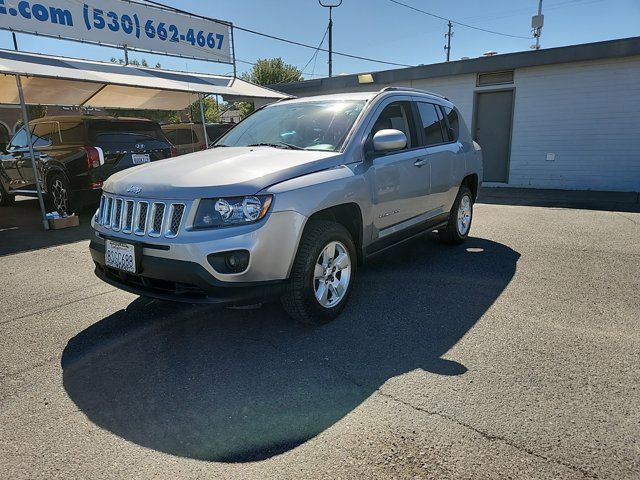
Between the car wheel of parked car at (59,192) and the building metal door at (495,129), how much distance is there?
10.6 meters

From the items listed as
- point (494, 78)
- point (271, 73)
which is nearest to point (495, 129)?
point (494, 78)

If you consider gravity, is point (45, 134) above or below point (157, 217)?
above

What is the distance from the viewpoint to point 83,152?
790cm

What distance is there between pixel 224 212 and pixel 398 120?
238cm

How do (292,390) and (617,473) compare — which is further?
(292,390)

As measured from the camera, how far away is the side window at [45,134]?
27.6 feet

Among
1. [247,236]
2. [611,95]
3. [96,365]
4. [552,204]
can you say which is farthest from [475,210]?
[96,365]

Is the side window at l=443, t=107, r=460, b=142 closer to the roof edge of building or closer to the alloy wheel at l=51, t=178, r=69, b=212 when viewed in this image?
the alloy wheel at l=51, t=178, r=69, b=212

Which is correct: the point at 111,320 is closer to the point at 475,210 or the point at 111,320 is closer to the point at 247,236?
the point at 247,236

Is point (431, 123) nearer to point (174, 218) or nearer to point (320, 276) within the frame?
point (320, 276)

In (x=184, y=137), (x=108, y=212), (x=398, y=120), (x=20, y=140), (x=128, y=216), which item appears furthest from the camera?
(x=184, y=137)

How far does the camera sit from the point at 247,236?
296cm

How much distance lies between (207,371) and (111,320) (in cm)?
135

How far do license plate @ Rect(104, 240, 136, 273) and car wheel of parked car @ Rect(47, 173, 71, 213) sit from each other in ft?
18.4
